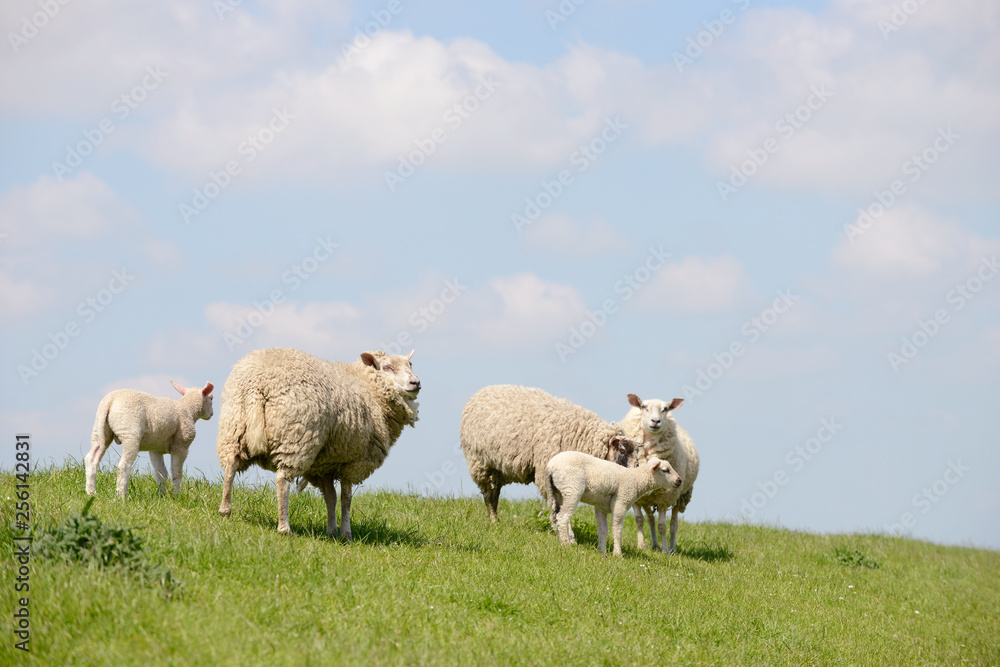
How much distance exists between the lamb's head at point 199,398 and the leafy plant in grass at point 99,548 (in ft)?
16.9

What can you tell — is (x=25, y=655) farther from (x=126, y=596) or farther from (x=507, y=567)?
(x=507, y=567)

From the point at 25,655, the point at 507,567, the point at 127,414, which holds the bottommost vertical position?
the point at 25,655

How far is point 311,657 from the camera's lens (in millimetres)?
5773

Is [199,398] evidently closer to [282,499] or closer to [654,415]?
[282,499]

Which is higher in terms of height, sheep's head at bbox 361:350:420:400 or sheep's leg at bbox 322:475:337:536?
sheep's head at bbox 361:350:420:400

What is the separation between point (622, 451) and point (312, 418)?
525cm

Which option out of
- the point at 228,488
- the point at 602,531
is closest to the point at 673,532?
the point at 602,531

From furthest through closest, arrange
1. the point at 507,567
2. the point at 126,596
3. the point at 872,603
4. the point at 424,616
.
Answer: the point at 872,603
the point at 507,567
the point at 424,616
the point at 126,596

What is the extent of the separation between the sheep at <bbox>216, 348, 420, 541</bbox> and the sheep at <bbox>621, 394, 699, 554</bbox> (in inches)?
169

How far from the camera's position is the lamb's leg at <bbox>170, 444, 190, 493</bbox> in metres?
11.6

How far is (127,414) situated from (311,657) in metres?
6.34

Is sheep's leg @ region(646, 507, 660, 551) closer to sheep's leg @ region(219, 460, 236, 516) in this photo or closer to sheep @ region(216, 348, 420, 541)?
sheep @ region(216, 348, 420, 541)

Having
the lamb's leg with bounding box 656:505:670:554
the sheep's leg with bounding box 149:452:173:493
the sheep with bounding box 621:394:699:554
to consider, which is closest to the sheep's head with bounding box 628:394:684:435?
the sheep with bounding box 621:394:699:554

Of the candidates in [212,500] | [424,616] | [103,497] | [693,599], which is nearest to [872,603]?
[693,599]
